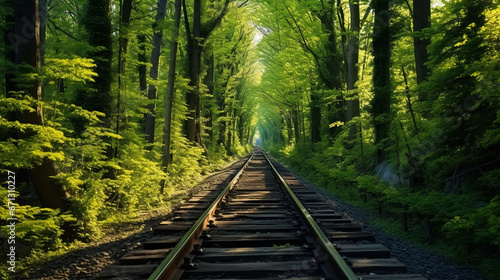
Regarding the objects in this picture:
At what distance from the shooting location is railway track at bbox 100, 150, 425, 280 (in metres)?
3.54

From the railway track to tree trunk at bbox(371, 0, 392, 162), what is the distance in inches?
176

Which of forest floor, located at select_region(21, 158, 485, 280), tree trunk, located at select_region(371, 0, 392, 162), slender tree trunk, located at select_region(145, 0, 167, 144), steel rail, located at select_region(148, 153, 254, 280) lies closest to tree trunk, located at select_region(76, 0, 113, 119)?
forest floor, located at select_region(21, 158, 485, 280)

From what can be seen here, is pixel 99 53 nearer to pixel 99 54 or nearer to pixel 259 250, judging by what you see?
pixel 99 54

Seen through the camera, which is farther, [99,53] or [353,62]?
[353,62]

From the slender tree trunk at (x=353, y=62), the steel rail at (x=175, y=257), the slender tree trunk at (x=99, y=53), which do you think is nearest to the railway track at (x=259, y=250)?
the steel rail at (x=175, y=257)

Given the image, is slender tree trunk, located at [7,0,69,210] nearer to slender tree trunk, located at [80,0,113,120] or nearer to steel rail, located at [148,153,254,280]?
slender tree trunk, located at [80,0,113,120]

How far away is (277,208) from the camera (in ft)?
24.3

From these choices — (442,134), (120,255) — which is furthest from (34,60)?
(442,134)

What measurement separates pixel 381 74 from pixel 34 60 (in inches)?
370

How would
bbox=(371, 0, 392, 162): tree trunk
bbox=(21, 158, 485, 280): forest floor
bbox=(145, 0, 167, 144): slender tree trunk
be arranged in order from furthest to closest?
bbox=(145, 0, 167, 144): slender tree trunk
bbox=(371, 0, 392, 162): tree trunk
bbox=(21, 158, 485, 280): forest floor

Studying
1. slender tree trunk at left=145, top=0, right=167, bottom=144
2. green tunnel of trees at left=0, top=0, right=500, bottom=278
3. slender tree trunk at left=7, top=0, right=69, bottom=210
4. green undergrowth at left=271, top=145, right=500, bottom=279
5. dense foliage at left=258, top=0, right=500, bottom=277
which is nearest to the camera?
green undergrowth at left=271, top=145, right=500, bottom=279

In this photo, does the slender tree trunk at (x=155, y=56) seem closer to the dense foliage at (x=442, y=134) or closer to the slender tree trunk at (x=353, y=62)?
the dense foliage at (x=442, y=134)

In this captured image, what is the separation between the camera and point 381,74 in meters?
10.1

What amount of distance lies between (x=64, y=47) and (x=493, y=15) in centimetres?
777
